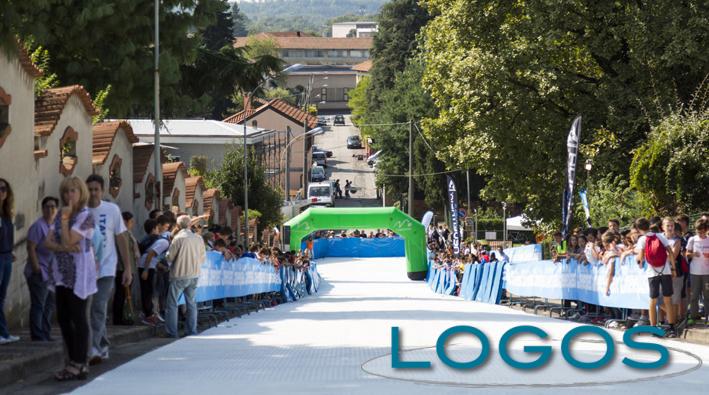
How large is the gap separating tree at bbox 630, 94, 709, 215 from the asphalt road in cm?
8526

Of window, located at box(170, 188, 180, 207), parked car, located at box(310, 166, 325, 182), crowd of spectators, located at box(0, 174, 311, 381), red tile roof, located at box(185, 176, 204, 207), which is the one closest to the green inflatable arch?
red tile roof, located at box(185, 176, 204, 207)

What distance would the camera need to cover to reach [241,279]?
86.8 ft

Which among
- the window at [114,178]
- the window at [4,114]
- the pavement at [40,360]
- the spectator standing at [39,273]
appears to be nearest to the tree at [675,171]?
the window at [114,178]

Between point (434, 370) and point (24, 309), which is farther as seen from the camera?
point (24, 309)

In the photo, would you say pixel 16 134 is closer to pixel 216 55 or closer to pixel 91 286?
pixel 91 286

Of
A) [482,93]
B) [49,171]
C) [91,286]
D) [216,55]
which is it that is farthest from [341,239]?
[91,286]

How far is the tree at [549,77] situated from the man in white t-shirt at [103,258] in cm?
2519

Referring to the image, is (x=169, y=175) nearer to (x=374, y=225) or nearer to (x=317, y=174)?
(x=374, y=225)

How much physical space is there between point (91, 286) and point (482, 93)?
29.0 meters

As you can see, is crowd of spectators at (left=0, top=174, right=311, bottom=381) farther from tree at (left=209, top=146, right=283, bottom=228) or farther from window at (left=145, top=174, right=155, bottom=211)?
tree at (left=209, top=146, right=283, bottom=228)

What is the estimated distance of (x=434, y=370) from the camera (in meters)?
11.5

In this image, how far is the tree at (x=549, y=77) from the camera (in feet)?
121

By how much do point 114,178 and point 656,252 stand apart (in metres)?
11.7

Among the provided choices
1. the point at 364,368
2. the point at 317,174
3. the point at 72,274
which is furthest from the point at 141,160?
the point at 317,174
